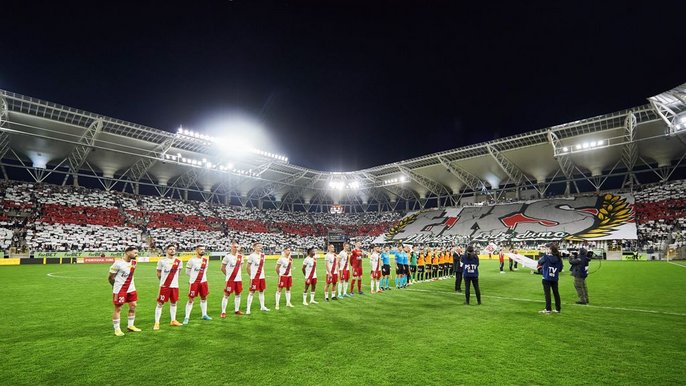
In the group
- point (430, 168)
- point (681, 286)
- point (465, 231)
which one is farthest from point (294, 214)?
point (681, 286)

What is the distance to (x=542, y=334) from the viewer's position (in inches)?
322

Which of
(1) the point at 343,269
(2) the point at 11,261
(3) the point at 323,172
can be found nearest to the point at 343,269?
(1) the point at 343,269

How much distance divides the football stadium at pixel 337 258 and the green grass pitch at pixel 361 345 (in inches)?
2.6

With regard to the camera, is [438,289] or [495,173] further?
[495,173]

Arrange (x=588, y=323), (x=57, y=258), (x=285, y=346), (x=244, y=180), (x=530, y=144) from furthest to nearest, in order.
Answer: (x=244, y=180), (x=530, y=144), (x=57, y=258), (x=588, y=323), (x=285, y=346)

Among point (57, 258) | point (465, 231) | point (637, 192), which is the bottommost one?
point (57, 258)

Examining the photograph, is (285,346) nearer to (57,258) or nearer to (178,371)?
(178,371)

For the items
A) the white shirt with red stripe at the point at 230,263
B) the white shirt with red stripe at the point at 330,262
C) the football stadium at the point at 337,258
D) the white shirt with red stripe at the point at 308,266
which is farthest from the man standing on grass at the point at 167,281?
the white shirt with red stripe at the point at 330,262

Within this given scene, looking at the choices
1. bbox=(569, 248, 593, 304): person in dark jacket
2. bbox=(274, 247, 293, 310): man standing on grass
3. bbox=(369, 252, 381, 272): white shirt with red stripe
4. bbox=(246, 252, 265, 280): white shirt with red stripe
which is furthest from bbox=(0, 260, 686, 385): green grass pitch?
bbox=(369, 252, 381, 272): white shirt with red stripe

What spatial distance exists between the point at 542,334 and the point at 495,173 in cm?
5498

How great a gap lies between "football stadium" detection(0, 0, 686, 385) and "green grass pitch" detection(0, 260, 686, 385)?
7 centimetres

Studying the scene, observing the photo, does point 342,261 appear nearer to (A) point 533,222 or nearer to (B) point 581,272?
(B) point 581,272

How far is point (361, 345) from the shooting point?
288 inches

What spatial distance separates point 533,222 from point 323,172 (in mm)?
35391
